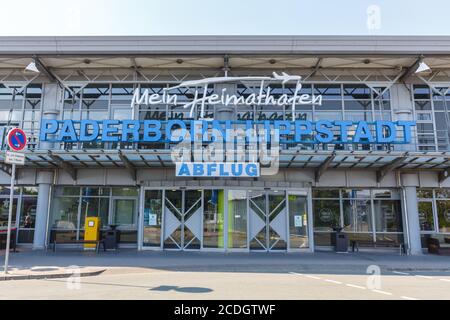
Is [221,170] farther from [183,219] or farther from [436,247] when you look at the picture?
[436,247]

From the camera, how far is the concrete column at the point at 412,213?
16.4 m

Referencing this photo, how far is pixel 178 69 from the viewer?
18688 mm

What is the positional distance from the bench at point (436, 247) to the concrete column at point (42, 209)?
17841mm

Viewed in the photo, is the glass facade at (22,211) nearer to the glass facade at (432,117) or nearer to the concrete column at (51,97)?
the concrete column at (51,97)

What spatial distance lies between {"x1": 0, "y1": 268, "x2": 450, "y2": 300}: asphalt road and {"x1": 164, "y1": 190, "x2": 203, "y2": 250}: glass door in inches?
205

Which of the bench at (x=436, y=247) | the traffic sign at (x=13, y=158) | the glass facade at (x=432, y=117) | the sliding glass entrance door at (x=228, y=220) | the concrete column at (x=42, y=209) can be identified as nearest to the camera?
the traffic sign at (x=13, y=158)

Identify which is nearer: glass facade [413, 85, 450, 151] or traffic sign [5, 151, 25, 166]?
traffic sign [5, 151, 25, 166]

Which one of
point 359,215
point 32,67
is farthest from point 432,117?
point 32,67

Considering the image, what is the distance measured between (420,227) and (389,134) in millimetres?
5227

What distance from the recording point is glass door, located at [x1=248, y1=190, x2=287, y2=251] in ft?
52.7

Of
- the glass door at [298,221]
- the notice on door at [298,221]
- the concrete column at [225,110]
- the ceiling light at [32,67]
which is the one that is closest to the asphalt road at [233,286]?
the glass door at [298,221]

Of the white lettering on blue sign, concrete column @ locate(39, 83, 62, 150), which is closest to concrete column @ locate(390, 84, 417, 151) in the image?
the white lettering on blue sign

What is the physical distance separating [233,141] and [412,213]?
908 cm

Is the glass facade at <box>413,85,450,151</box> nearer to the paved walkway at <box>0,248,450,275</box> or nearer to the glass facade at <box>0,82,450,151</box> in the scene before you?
the glass facade at <box>0,82,450,151</box>
